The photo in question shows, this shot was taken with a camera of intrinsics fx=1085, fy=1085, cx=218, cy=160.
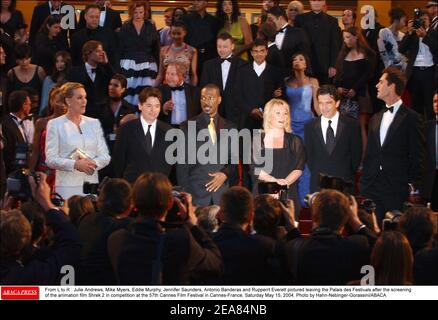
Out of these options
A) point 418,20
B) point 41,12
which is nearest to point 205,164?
point 418,20

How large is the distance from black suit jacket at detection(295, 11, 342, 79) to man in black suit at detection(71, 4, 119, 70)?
1268mm

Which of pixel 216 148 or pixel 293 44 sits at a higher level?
pixel 293 44

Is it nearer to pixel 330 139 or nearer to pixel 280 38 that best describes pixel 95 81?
pixel 280 38

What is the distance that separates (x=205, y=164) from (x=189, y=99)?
649mm

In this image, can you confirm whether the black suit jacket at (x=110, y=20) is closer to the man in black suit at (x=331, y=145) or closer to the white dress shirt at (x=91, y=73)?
the white dress shirt at (x=91, y=73)

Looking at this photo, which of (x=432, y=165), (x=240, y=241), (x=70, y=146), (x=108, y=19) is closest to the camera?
(x=240, y=241)

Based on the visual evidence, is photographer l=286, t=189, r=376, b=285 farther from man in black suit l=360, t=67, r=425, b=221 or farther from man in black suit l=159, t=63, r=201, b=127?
man in black suit l=159, t=63, r=201, b=127

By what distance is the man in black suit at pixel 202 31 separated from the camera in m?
7.12

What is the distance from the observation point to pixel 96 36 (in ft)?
22.7

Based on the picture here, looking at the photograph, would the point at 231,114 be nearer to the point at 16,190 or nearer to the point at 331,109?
the point at 331,109

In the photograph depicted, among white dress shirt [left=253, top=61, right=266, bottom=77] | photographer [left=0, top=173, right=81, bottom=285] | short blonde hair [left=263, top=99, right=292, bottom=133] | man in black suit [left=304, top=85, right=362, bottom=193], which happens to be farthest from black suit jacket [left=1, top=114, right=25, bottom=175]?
photographer [left=0, top=173, right=81, bottom=285]

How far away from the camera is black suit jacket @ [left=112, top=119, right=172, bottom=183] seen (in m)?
5.75
